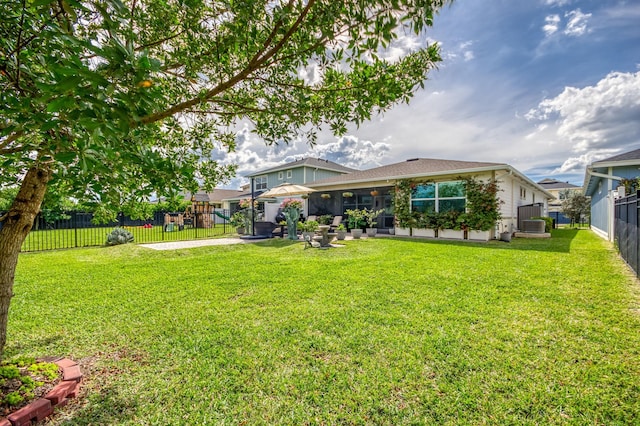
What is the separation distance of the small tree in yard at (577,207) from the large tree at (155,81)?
2880cm

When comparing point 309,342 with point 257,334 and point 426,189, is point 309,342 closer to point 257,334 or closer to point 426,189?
point 257,334

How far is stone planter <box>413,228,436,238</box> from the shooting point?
1269 centimetres

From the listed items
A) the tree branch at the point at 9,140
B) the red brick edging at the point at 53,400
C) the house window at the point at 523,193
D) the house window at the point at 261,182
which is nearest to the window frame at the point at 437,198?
the house window at the point at 523,193

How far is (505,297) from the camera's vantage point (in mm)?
4367

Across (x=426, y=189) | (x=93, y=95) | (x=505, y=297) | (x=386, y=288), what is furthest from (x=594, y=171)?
(x=93, y=95)

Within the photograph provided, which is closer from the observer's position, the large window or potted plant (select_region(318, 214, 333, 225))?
the large window

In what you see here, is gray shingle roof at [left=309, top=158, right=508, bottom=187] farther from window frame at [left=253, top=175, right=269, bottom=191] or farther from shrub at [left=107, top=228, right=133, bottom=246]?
window frame at [left=253, top=175, right=269, bottom=191]

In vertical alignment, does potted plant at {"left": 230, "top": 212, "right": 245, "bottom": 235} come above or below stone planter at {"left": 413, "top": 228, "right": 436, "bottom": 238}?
above

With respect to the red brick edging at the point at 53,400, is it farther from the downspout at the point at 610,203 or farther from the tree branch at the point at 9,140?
the downspout at the point at 610,203

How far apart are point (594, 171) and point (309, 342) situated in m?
14.8

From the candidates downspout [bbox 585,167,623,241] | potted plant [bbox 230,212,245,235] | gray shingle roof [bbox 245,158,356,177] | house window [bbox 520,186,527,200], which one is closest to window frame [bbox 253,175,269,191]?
gray shingle roof [bbox 245,158,356,177]

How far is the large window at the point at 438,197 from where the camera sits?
12.0 meters

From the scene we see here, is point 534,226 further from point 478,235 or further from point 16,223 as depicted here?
point 16,223

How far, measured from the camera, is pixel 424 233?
509 inches
